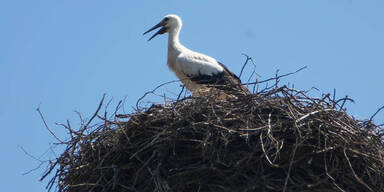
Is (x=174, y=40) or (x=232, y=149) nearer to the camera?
(x=232, y=149)

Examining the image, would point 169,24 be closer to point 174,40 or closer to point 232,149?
point 174,40

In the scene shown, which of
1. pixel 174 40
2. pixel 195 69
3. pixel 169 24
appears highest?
pixel 169 24

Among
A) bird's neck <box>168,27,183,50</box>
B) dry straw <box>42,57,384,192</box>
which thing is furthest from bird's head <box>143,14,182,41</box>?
dry straw <box>42,57,384,192</box>

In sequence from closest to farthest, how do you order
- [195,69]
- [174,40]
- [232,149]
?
[232,149]
[195,69]
[174,40]

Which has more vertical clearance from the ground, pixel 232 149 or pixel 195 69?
pixel 195 69

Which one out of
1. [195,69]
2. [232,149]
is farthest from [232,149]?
[195,69]

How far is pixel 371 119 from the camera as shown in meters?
5.79

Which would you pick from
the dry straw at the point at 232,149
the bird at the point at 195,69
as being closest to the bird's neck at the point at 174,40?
the bird at the point at 195,69

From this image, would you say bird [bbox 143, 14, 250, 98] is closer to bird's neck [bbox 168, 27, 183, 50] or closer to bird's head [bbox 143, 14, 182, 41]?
bird's neck [bbox 168, 27, 183, 50]

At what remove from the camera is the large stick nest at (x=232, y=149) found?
527cm

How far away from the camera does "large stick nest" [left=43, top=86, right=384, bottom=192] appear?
5.27 metres

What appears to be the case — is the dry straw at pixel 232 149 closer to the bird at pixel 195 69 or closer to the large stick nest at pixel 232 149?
the large stick nest at pixel 232 149

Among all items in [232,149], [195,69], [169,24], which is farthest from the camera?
[169,24]

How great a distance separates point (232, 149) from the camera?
17.8ft
